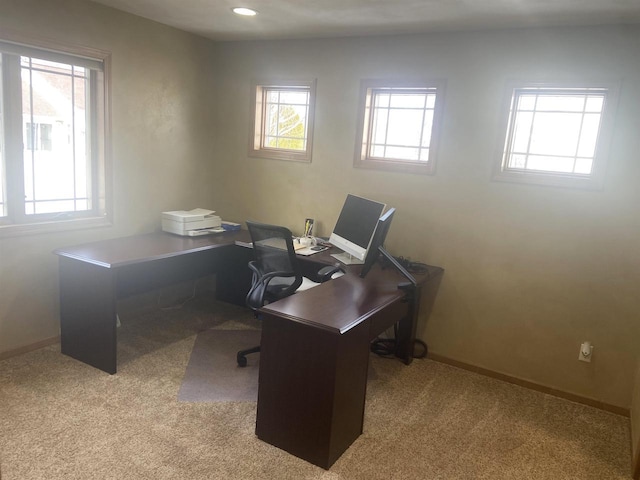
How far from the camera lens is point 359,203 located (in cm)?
334

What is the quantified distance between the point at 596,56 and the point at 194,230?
120 inches

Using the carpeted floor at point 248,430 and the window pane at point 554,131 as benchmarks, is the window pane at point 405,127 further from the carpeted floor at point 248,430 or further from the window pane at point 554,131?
the carpeted floor at point 248,430

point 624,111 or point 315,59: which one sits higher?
point 315,59

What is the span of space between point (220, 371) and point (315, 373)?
1.16 meters

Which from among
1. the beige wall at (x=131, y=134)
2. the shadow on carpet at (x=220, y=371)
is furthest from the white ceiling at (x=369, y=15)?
the shadow on carpet at (x=220, y=371)

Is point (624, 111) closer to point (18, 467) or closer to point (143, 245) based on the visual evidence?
point (143, 245)

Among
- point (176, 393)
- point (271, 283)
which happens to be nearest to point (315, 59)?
Result: point (271, 283)

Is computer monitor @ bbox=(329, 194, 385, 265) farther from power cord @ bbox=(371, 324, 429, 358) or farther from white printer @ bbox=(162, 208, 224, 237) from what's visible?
white printer @ bbox=(162, 208, 224, 237)

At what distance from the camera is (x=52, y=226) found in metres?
3.23

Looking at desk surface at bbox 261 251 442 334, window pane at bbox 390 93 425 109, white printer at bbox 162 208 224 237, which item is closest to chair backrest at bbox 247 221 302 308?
desk surface at bbox 261 251 442 334

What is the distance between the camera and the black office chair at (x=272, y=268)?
3043mm

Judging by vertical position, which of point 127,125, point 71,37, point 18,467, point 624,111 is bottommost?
point 18,467

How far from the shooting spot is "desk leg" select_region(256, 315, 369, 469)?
2.21m

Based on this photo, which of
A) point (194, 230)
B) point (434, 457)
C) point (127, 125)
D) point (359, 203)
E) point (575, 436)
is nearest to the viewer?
point (434, 457)
